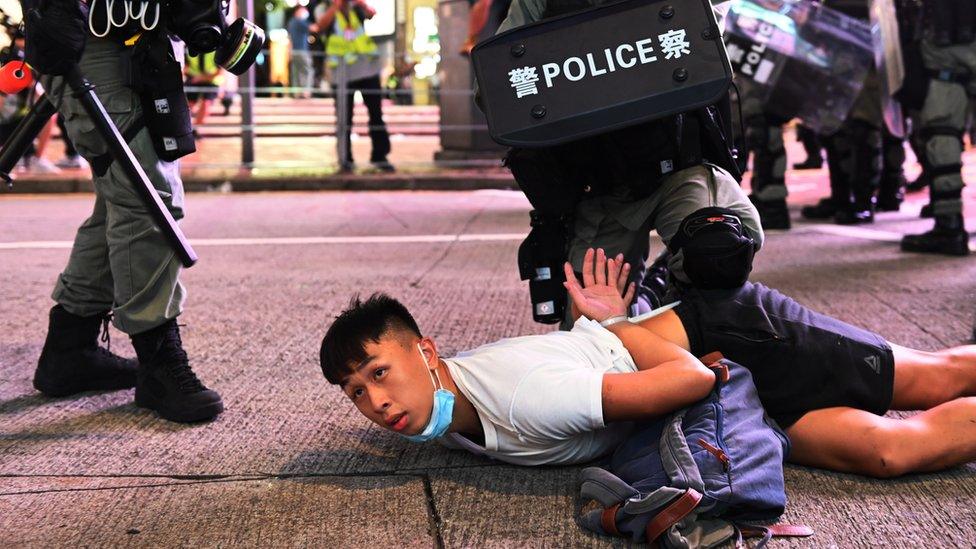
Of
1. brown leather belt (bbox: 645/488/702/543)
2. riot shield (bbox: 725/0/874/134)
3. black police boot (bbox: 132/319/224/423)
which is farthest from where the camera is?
riot shield (bbox: 725/0/874/134)

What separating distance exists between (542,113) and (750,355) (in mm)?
798

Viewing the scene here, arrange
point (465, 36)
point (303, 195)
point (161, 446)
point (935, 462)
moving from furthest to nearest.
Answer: point (465, 36) → point (303, 195) → point (161, 446) → point (935, 462)

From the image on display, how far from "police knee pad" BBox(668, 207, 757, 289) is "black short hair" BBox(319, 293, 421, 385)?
0.75 metres

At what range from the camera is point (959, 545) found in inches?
92.6

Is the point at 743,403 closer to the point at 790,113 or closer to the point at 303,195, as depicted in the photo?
the point at 790,113

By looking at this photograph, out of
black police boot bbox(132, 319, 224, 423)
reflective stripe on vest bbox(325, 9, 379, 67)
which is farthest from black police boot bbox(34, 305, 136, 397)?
reflective stripe on vest bbox(325, 9, 379, 67)

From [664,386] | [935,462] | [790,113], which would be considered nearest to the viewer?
[664,386]

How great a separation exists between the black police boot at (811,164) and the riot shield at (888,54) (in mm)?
5060

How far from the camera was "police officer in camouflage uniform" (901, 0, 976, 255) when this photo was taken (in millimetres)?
5906

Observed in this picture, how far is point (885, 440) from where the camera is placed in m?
2.72

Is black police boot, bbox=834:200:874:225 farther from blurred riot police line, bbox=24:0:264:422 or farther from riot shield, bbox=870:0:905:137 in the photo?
blurred riot police line, bbox=24:0:264:422

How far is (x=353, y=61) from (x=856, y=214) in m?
5.86

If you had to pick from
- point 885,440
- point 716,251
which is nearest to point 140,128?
point 716,251

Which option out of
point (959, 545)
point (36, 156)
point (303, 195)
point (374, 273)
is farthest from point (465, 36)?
point (959, 545)
